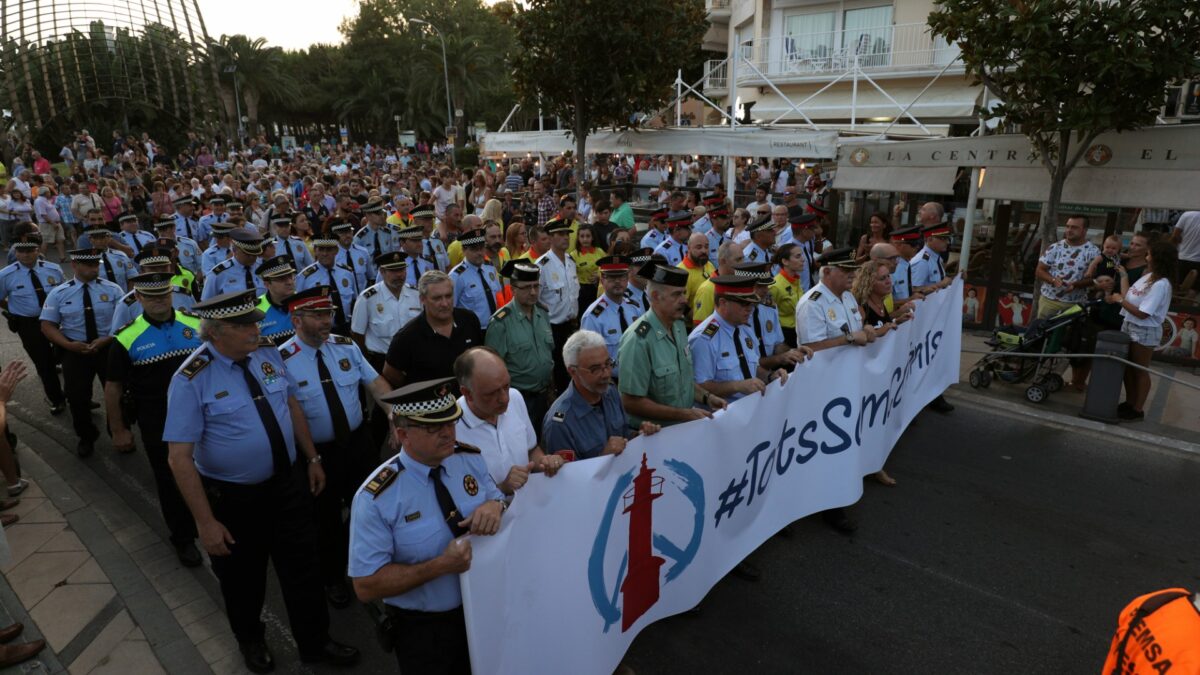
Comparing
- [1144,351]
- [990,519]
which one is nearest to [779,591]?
[990,519]

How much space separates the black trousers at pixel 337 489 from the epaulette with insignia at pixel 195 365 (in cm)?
103

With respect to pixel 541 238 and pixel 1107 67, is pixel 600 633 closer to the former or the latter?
pixel 541 238

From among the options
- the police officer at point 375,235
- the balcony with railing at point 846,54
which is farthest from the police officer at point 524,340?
the balcony with railing at point 846,54

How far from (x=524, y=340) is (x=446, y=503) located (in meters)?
2.58

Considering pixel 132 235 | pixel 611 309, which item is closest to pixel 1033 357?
pixel 611 309

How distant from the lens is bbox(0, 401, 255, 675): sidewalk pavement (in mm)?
4051

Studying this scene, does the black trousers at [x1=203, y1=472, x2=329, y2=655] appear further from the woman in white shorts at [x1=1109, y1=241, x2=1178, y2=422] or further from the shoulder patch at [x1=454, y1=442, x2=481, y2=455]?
the woman in white shorts at [x1=1109, y1=241, x2=1178, y2=422]

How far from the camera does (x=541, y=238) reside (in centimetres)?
792

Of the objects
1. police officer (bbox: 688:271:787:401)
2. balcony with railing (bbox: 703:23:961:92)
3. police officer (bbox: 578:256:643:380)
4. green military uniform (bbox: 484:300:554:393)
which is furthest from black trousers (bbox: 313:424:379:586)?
balcony with railing (bbox: 703:23:961:92)

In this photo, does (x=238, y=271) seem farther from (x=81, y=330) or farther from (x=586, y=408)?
(x=586, y=408)

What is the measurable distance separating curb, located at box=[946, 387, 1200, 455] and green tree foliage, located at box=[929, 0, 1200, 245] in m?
3.11

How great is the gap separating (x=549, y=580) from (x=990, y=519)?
13.3 feet

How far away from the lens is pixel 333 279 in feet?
26.1

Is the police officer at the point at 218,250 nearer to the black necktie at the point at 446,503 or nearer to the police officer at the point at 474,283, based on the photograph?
the police officer at the point at 474,283
